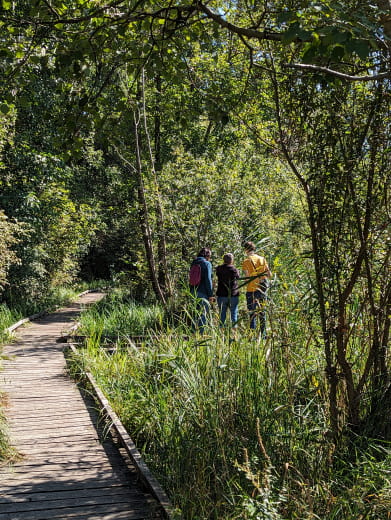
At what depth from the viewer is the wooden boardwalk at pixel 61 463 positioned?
4.23 meters

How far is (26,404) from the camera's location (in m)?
7.08

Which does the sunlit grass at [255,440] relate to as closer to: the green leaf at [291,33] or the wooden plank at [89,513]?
the wooden plank at [89,513]

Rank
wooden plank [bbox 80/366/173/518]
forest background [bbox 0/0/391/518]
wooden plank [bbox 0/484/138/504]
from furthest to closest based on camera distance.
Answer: wooden plank [bbox 0/484/138/504] → wooden plank [bbox 80/366/173/518] → forest background [bbox 0/0/391/518]

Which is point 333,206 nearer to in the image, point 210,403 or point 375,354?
point 375,354

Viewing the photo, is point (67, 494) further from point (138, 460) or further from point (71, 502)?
point (138, 460)

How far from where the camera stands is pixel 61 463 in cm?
514

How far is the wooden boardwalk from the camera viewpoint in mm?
4227

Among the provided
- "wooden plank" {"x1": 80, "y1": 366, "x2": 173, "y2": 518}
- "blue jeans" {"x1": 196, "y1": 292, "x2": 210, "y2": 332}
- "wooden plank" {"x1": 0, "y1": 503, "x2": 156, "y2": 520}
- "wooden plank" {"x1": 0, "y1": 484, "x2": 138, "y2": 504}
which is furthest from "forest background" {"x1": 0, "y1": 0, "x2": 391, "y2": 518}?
"wooden plank" {"x1": 0, "y1": 484, "x2": 138, "y2": 504}

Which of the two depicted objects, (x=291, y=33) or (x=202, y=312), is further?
(x=202, y=312)

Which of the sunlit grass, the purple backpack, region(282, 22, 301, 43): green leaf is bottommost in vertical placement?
the sunlit grass

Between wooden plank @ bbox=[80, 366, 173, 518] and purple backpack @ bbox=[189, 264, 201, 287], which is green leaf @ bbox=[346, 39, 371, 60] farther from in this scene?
purple backpack @ bbox=[189, 264, 201, 287]

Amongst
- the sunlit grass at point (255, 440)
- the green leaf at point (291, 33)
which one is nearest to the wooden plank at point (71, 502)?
the sunlit grass at point (255, 440)

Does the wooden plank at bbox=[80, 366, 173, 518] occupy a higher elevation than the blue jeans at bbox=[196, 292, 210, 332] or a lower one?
lower

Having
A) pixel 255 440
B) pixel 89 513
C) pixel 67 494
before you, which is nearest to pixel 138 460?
pixel 67 494
